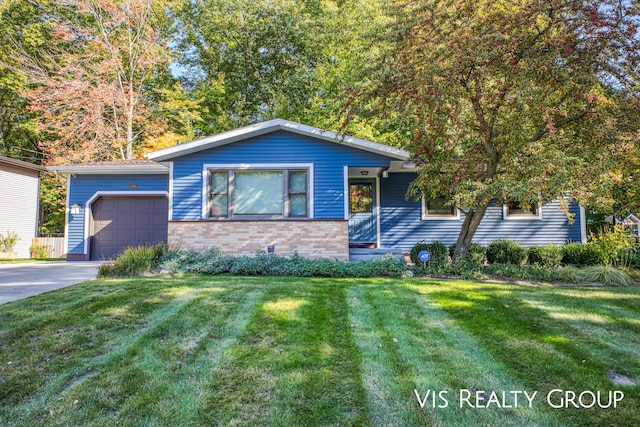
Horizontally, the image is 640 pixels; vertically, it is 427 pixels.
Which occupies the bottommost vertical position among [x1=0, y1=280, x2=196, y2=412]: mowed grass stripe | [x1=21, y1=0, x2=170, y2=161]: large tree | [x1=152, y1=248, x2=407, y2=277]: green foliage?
[x1=0, y1=280, x2=196, y2=412]: mowed grass stripe

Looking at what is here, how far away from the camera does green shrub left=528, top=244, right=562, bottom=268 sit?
834 centimetres

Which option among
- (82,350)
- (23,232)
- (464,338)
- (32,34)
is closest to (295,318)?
(464,338)

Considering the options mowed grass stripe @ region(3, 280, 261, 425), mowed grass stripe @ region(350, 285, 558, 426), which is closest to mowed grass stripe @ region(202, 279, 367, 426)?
mowed grass stripe @ region(3, 280, 261, 425)

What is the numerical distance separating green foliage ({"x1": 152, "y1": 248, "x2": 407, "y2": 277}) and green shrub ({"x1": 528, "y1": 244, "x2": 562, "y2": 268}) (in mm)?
3669

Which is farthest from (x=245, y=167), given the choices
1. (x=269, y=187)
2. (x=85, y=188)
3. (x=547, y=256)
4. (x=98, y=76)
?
(x=98, y=76)

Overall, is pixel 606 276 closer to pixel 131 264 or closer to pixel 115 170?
pixel 131 264

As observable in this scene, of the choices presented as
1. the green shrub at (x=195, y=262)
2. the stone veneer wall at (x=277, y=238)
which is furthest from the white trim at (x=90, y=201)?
the green shrub at (x=195, y=262)

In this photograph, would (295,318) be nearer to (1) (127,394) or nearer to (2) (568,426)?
(1) (127,394)

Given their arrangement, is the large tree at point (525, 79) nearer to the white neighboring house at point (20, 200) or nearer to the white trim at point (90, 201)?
the white trim at point (90, 201)

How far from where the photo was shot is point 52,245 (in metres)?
15.4

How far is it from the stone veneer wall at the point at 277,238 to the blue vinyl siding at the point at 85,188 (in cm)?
340

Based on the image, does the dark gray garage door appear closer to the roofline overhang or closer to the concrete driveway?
the roofline overhang

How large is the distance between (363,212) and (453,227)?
302cm

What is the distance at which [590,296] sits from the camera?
5.27 metres
